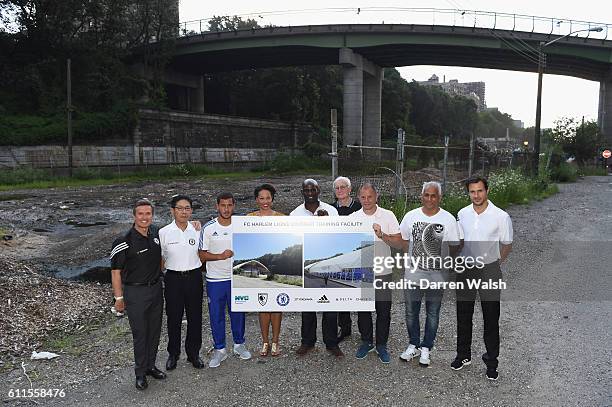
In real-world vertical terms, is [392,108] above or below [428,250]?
above

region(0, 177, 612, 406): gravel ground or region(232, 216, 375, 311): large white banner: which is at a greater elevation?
region(232, 216, 375, 311): large white banner

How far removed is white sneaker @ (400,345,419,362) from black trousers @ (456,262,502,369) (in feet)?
1.40

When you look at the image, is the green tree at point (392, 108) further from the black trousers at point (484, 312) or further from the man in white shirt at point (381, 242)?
the black trousers at point (484, 312)

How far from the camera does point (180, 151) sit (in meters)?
46.8

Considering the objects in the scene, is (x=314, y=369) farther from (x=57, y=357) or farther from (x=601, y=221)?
(x=601, y=221)

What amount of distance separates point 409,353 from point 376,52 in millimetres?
48699

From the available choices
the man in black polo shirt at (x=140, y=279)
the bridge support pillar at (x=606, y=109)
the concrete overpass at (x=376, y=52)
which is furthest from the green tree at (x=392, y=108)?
the man in black polo shirt at (x=140, y=279)

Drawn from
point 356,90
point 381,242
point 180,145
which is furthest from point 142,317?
point 356,90

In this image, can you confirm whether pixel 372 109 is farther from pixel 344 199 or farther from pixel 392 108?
pixel 344 199

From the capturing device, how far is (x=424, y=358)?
4.86 meters

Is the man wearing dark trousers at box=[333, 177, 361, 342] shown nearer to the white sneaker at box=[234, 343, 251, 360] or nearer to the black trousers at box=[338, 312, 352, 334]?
the black trousers at box=[338, 312, 352, 334]

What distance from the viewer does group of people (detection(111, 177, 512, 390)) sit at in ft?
14.6

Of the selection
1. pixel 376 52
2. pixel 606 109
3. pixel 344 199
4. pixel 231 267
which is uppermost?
pixel 376 52

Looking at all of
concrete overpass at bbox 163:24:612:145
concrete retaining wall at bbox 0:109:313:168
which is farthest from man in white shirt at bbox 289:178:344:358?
concrete overpass at bbox 163:24:612:145
